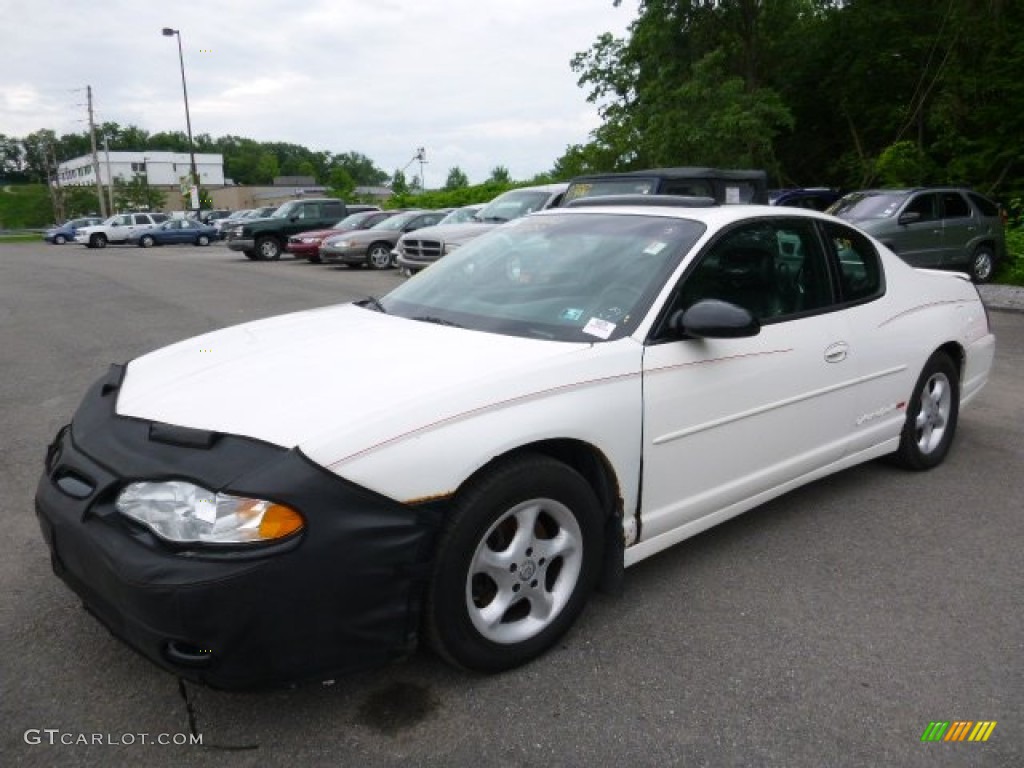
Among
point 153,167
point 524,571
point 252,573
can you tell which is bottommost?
point 524,571

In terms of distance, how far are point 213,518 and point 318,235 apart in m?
20.3

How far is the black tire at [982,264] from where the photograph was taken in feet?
44.0

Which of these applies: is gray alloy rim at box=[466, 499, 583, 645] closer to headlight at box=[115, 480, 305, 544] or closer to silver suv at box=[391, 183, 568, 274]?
headlight at box=[115, 480, 305, 544]

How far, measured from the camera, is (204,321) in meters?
10.6

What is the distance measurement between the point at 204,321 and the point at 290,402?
8.81m

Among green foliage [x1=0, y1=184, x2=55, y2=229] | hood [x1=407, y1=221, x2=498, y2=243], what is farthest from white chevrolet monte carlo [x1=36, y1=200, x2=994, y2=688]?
green foliage [x1=0, y1=184, x2=55, y2=229]

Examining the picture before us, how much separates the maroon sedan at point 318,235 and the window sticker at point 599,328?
18243mm

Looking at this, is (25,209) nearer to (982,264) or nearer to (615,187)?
(615,187)

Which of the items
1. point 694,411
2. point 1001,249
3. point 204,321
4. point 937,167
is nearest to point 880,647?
point 694,411

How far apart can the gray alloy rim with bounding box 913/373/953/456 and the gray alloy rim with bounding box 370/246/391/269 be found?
16407mm

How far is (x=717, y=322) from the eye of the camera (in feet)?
9.76

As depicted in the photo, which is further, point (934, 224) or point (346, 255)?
point (346, 255)

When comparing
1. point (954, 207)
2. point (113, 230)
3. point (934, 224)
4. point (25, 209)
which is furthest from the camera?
point (25, 209)

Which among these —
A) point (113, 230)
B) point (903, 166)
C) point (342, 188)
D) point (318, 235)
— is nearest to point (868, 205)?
point (903, 166)
